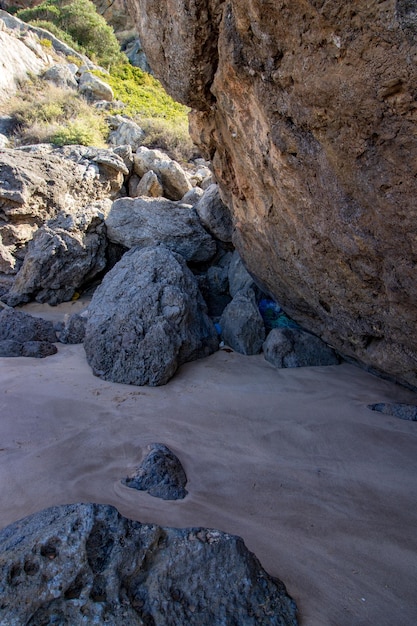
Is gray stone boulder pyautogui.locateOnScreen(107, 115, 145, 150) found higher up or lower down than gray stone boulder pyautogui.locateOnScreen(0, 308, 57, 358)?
higher up

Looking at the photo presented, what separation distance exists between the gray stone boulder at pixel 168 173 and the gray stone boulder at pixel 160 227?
1966mm

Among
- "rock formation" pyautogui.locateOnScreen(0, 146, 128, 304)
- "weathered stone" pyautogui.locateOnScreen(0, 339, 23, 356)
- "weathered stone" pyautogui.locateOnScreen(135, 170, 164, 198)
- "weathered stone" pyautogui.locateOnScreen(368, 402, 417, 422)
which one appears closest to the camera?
"weathered stone" pyautogui.locateOnScreen(368, 402, 417, 422)

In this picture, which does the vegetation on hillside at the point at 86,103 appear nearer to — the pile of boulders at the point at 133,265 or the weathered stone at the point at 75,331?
the pile of boulders at the point at 133,265

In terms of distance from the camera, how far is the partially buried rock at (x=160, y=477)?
205 cm

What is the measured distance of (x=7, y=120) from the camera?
11.1 metres

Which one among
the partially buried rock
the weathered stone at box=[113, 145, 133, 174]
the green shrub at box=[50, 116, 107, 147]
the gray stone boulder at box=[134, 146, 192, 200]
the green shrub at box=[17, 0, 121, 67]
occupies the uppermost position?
the green shrub at box=[17, 0, 121, 67]

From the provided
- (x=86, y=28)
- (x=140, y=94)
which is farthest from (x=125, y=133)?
(x=86, y=28)

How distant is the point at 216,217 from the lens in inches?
225

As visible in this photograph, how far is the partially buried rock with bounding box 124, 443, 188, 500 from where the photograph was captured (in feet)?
6.72

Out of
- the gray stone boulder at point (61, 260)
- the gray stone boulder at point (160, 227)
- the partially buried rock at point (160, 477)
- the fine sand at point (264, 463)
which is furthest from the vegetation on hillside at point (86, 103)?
the partially buried rock at point (160, 477)

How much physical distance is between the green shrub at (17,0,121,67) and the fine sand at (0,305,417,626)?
67.5 feet

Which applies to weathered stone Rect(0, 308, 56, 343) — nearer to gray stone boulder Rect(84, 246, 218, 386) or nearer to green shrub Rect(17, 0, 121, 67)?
gray stone boulder Rect(84, 246, 218, 386)

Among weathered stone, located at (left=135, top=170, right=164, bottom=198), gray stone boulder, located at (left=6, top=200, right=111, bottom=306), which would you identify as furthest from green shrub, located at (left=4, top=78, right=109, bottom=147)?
gray stone boulder, located at (left=6, top=200, right=111, bottom=306)

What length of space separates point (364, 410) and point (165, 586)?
2.18 m
